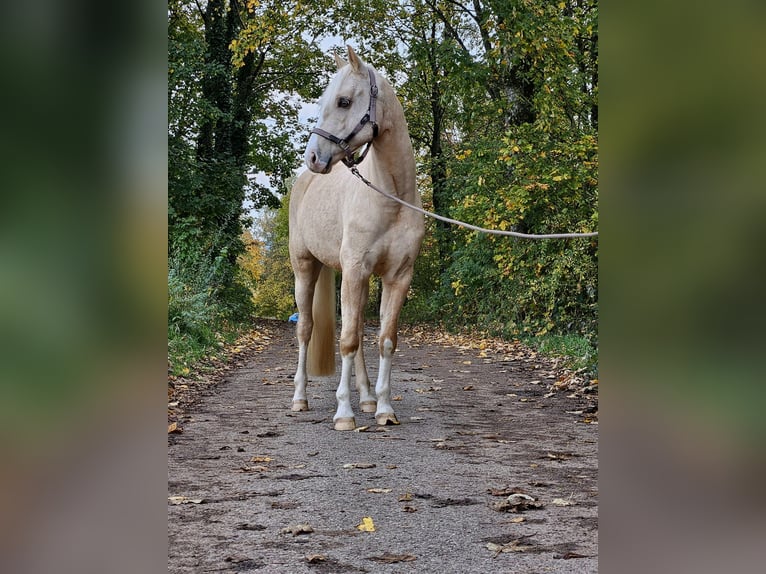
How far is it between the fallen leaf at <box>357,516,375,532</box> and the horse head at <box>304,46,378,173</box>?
2.55 meters

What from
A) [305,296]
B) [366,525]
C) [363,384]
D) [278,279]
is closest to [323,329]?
[305,296]

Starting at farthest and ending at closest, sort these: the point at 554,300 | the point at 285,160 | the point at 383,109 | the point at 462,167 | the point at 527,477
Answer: the point at 285,160 → the point at 462,167 → the point at 554,300 → the point at 383,109 → the point at 527,477

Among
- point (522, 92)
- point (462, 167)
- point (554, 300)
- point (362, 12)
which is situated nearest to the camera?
point (554, 300)

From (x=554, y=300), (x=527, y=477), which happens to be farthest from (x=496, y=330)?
(x=527, y=477)

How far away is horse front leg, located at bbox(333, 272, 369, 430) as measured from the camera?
5.51 meters

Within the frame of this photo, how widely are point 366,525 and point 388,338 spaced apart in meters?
2.75

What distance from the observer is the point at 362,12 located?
18953 mm

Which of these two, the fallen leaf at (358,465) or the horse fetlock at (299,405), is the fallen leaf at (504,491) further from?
the horse fetlock at (299,405)

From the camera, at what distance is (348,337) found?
5715 millimetres

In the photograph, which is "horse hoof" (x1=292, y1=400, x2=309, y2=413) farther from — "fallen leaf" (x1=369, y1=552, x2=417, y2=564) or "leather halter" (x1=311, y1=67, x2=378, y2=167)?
"fallen leaf" (x1=369, y1=552, x2=417, y2=564)

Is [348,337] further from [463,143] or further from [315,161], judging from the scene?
[463,143]
